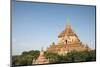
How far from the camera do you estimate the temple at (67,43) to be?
2.28 meters

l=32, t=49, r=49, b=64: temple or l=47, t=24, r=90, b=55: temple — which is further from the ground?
l=47, t=24, r=90, b=55: temple

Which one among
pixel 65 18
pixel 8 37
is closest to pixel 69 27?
pixel 65 18

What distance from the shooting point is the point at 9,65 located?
2.07 m

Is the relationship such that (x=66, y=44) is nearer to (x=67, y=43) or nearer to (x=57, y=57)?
(x=67, y=43)

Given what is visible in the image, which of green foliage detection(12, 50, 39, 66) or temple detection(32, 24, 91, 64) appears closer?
green foliage detection(12, 50, 39, 66)

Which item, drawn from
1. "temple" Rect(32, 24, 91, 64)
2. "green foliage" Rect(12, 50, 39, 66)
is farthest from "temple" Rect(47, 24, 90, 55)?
"green foliage" Rect(12, 50, 39, 66)

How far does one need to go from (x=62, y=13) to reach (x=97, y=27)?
17.7 inches

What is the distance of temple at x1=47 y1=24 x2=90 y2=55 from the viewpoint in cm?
228

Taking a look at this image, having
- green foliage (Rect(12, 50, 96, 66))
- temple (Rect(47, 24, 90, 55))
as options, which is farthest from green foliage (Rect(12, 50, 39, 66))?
temple (Rect(47, 24, 90, 55))

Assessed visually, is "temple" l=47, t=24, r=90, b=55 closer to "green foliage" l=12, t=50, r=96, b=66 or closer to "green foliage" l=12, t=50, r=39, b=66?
"green foliage" l=12, t=50, r=96, b=66

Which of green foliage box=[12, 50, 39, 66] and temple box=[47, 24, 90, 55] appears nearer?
green foliage box=[12, 50, 39, 66]

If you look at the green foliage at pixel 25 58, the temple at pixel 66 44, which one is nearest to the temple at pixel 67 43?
the temple at pixel 66 44

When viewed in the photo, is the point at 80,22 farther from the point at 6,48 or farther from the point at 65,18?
the point at 6,48

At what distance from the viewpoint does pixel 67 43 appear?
232cm
